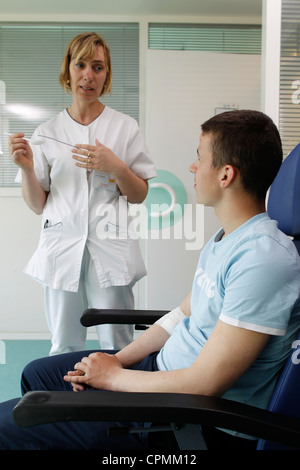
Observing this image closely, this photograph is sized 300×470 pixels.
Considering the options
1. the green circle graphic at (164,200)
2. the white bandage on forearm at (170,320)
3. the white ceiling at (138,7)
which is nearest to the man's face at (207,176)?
the white bandage on forearm at (170,320)

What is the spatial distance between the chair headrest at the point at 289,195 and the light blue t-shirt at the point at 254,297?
0.23 feet

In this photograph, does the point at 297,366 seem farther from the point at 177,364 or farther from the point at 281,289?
the point at 177,364

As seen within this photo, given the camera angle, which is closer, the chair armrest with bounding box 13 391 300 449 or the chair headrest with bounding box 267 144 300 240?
the chair armrest with bounding box 13 391 300 449

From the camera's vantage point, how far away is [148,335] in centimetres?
120

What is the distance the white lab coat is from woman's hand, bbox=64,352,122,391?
63 centimetres

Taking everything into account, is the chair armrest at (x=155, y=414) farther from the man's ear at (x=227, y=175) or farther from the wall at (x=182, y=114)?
the wall at (x=182, y=114)

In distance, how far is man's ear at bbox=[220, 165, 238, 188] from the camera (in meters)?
0.94

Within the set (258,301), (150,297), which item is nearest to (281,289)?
(258,301)

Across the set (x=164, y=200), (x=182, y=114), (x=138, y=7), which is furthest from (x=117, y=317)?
(x=138, y=7)

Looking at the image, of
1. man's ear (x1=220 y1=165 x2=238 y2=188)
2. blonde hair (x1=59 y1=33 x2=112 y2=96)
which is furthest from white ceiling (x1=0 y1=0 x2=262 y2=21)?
man's ear (x1=220 y1=165 x2=238 y2=188)

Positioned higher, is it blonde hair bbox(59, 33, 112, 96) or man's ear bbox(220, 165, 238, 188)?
blonde hair bbox(59, 33, 112, 96)

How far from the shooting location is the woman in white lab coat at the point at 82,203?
5.45 feet

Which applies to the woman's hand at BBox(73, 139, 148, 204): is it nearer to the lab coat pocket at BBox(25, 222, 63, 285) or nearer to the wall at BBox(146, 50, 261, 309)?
the lab coat pocket at BBox(25, 222, 63, 285)

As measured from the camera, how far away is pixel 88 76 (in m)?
1.68
